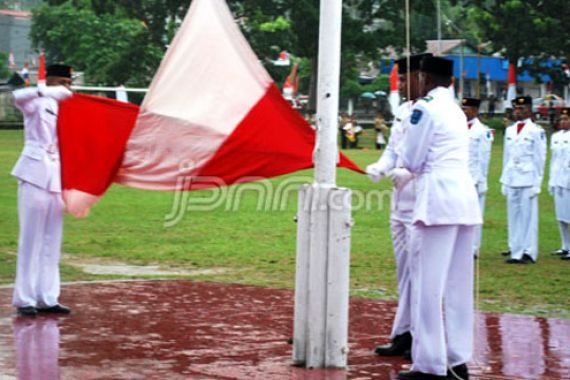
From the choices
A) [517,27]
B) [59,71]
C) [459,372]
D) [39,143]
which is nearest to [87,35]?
[517,27]

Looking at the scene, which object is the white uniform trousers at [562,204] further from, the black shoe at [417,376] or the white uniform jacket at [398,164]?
the black shoe at [417,376]

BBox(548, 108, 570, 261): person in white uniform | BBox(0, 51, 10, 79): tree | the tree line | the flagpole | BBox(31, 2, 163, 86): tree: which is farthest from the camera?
BBox(0, 51, 10, 79): tree

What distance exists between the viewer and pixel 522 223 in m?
16.6

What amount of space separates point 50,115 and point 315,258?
3.37m

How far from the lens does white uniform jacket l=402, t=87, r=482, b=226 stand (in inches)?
327

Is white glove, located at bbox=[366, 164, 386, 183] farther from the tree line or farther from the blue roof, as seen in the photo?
the blue roof

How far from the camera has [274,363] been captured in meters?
8.77

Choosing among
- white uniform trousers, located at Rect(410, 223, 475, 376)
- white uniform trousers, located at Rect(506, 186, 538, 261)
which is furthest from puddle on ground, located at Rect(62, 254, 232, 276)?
white uniform trousers, located at Rect(410, 223, 475, 376)

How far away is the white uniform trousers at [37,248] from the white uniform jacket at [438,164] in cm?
371

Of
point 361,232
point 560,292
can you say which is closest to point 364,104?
point 361,232

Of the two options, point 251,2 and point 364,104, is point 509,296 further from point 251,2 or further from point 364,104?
point 364,104

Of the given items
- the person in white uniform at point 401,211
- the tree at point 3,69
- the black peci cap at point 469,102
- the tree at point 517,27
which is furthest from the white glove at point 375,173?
the tree at point 3,69

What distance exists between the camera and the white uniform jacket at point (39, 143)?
10766 millimetres

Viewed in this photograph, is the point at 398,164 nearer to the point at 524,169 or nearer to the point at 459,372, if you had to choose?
the point at 459,372
